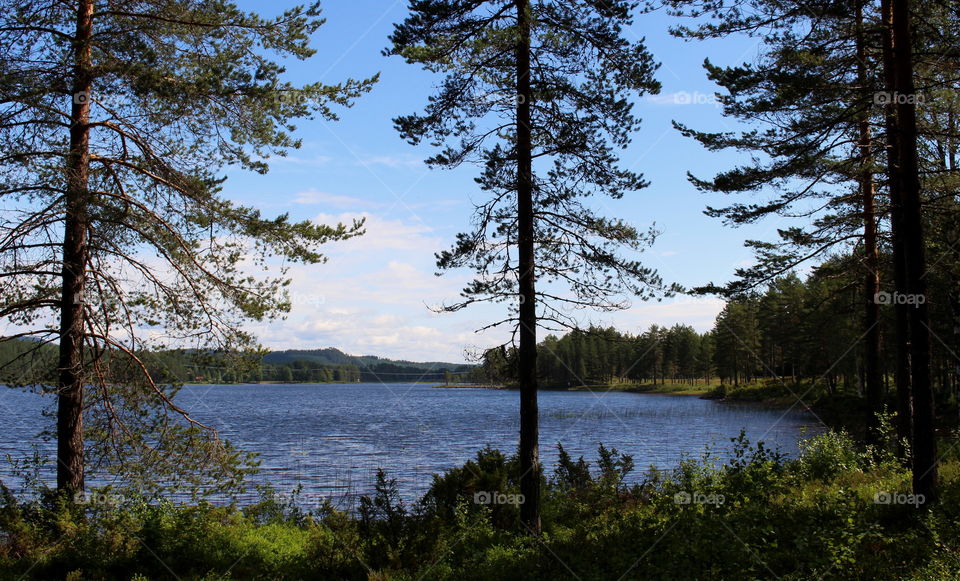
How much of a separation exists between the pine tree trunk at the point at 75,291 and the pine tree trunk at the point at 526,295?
6.84 meters

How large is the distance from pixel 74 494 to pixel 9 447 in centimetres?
1887

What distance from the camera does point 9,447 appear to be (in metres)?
24.7

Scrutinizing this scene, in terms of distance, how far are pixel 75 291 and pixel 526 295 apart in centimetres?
720

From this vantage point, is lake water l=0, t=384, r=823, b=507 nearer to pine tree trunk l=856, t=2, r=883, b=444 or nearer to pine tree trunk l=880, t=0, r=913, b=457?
pine tree trunk l=856, t=2, r=883, b=444

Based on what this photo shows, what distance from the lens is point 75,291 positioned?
34.4 feet

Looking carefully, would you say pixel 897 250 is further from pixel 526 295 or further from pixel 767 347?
pixel 767 347

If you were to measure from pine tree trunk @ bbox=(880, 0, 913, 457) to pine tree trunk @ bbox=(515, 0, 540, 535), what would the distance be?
18.5 ft

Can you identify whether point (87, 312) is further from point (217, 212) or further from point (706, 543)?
point (706, 543)

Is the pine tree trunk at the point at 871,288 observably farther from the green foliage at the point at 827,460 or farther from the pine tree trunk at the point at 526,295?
the pine tree trunk at the point at 526,295

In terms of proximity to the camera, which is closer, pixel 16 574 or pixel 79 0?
pixel 16 574

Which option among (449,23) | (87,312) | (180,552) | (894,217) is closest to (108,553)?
(180,552)

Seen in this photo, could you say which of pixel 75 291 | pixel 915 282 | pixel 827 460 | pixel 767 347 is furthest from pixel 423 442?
pixel 767 347

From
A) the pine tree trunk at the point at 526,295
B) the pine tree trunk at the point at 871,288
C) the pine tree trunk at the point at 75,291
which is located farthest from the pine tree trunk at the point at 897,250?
the pine tree trunk at the point at 75,291

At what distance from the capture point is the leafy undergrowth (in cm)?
822
